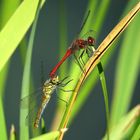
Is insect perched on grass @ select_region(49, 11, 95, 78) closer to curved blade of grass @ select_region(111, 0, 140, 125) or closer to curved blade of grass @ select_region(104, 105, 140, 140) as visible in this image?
curved blade of grass @ select_region(111, 0, 140, 125)

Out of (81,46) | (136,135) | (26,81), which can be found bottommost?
(136,135)

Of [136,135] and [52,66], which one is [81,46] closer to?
[136,135]

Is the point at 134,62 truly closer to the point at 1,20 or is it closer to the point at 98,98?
the point at 1,20

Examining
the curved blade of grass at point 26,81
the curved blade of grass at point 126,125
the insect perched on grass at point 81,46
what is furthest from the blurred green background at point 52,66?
the curved blade of grass at point 126,125

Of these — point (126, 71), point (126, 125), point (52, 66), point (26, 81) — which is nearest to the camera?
point (126, 125)

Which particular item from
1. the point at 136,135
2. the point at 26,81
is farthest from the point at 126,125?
the point at 26,81

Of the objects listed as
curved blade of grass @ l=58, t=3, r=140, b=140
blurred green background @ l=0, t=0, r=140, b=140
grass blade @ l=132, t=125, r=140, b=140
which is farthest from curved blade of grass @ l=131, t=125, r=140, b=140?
blurred green background @ l=0, t=0, r=140, b=140

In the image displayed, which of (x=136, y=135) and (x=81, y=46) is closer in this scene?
(x=136, y=135)

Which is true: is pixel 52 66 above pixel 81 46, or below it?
above

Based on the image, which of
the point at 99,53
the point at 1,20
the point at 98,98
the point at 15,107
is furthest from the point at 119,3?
the point at 99,53
